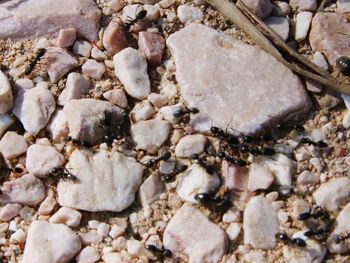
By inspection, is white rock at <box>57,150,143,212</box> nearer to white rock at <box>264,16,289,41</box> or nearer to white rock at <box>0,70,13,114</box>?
white rock at <box>0,70,13,114</box>

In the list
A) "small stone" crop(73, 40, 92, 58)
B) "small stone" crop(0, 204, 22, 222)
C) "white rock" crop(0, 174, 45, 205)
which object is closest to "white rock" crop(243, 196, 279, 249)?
"white rock" crop(0, 174, 45, 205)

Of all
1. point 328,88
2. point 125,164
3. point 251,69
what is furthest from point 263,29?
point 125,164

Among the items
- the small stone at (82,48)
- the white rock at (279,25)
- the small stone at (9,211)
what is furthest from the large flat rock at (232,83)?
the small stone at (9,211)

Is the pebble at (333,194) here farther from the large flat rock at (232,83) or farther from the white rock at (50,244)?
the white rock at (50,244)

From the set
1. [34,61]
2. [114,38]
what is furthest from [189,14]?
[34,61]

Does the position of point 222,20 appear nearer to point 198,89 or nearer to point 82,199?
point 198,89

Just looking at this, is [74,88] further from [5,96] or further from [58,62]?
[5,96]
